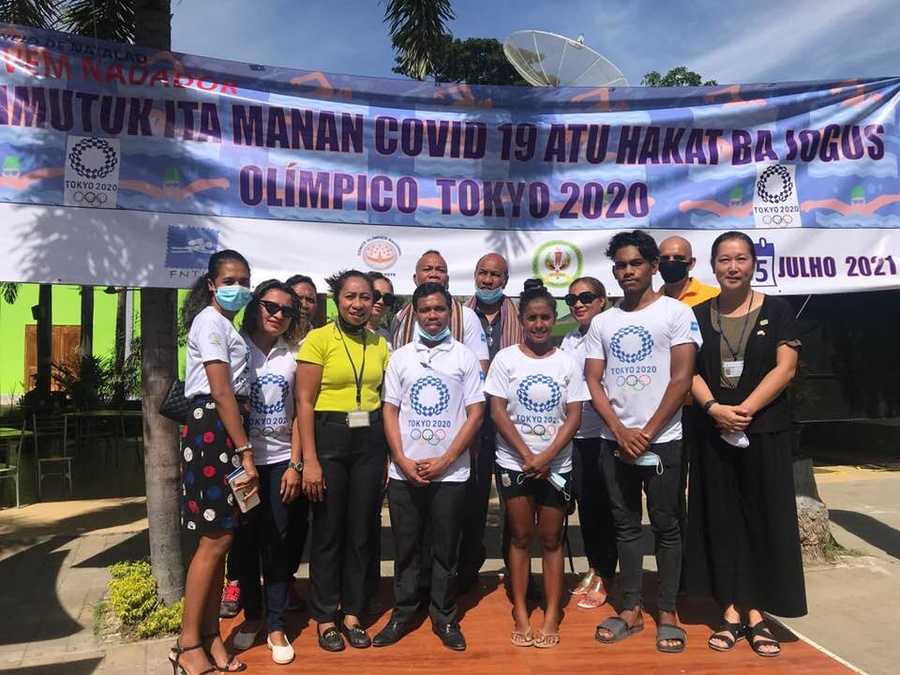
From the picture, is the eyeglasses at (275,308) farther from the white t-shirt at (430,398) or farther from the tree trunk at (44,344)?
the tree trunk at (44,344)

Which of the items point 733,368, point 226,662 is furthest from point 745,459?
point 226,662

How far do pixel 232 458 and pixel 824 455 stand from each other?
428 inches

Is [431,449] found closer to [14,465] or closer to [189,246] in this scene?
[189,246]

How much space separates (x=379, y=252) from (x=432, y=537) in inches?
80.5

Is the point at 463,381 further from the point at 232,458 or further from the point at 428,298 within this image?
the point at 232,458

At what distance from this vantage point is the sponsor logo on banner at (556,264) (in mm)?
4781

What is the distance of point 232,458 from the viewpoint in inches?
117

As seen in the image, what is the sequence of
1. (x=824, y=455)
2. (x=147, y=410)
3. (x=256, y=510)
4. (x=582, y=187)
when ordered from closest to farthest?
(x=256, y=510), (x=147, y=410), (x=582, y=187), (x=824, y=455)

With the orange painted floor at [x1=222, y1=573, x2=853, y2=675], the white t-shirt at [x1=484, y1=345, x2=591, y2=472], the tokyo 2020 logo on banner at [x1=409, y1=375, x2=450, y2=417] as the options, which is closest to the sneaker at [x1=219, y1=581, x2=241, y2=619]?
the orange painted floor at [x1=222, y1=573, x2=853, y2=675]

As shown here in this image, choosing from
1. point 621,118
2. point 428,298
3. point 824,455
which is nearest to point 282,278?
point 428,298

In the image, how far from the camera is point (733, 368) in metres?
3.35

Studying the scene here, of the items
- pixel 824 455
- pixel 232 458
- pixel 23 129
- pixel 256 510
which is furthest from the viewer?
pixel 824 455

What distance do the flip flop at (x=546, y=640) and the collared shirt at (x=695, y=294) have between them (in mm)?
1991

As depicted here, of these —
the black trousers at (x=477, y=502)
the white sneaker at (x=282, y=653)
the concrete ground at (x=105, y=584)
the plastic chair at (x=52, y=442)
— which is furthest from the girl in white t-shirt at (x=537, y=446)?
the plastic chair at (x=52, y=442)
